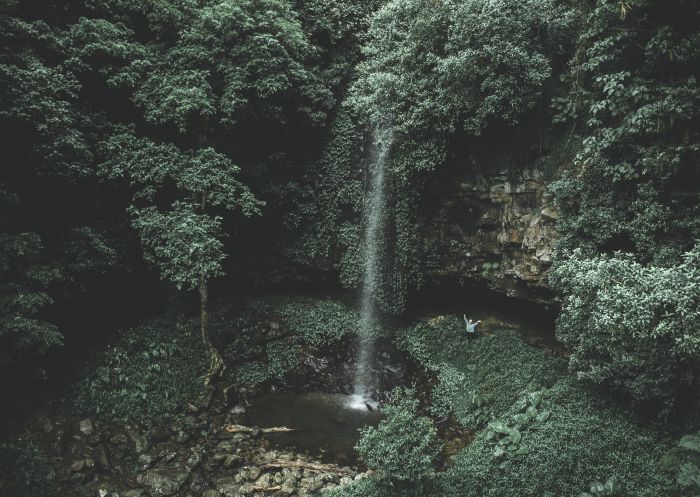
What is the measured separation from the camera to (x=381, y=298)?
1485cm

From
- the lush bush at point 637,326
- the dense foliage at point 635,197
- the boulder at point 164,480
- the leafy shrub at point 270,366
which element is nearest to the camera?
the lush bush at point 637,326

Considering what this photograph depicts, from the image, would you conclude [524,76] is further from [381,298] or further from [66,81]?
[66,81]

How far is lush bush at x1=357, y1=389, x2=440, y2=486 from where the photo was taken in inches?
308

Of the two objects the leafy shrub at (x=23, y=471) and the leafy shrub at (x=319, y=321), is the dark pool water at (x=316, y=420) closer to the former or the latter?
the leafy shrub at (x=319, y=321)

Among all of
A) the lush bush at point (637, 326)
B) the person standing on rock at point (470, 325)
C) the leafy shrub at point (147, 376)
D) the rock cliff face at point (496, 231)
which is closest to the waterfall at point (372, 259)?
the rock cliff face at point (496, 231)

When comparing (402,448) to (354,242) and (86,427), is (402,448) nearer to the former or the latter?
(86,427)

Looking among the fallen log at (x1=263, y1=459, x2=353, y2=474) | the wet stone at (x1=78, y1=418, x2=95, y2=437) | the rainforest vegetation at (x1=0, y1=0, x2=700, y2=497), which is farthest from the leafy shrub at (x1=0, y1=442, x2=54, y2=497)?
the fallen log at (x1=263, y1=459, x2=353, y2=474)

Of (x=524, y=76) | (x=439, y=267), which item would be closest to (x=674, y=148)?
(x=524, y=76)

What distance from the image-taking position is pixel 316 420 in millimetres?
11680

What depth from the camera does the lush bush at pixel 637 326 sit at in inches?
247

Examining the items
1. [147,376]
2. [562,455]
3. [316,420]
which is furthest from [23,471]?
[562,455]

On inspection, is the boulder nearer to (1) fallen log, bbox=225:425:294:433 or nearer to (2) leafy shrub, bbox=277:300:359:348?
(1) fallen log, bbox=225:425:294:433

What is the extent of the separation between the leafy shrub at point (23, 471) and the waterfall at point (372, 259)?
27.9 ft

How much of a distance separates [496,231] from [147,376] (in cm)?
1064
